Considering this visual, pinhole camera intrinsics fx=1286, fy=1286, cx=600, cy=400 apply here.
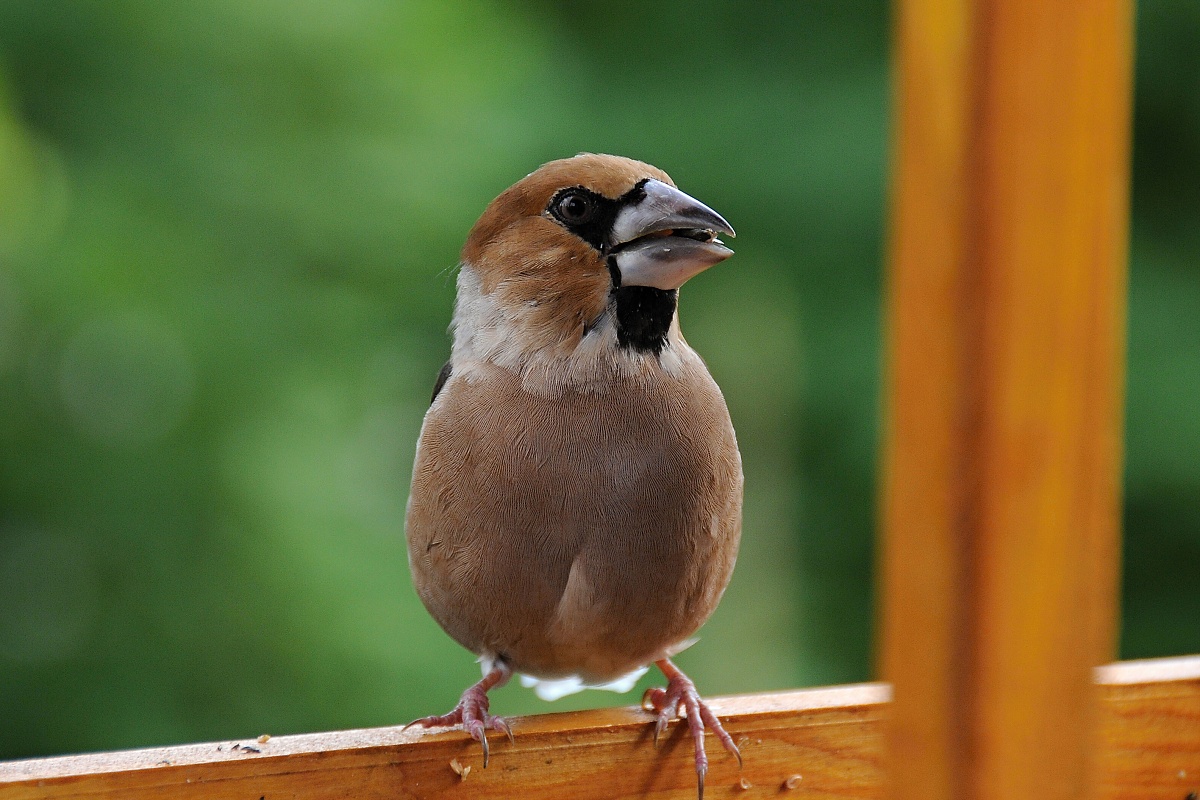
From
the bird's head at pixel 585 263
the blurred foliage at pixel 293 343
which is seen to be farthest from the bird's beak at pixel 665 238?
the blurred foliage at pixel 293 343

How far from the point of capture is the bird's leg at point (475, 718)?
1.97 metres

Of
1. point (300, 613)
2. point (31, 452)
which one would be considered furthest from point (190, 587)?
point (31, 452)

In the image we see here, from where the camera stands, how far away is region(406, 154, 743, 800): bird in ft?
6.77

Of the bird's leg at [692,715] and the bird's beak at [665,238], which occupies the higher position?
the bird's beak at [665,238]

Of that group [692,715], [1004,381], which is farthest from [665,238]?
[1004,381]

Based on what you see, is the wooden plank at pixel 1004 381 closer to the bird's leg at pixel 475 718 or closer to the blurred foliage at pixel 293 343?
the bird's leg at pixel 475 718

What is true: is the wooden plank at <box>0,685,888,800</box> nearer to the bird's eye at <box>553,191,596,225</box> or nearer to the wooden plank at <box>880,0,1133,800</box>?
the bird's eye at <box>553,191,596,225</box>

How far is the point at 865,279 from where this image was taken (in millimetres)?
4805

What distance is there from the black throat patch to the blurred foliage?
216cm

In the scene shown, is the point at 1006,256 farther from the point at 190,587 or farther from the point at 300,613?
the point at 190,587

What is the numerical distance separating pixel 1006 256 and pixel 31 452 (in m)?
3.96

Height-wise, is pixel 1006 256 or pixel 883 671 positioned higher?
pixel 1006 256

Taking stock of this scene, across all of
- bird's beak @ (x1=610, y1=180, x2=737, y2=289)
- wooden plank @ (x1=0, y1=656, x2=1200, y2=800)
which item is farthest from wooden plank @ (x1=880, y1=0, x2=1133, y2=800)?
bird's beak @ (x1=610, y1=180, x2=737, y2=289)

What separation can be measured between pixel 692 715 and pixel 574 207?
2.79 ft
